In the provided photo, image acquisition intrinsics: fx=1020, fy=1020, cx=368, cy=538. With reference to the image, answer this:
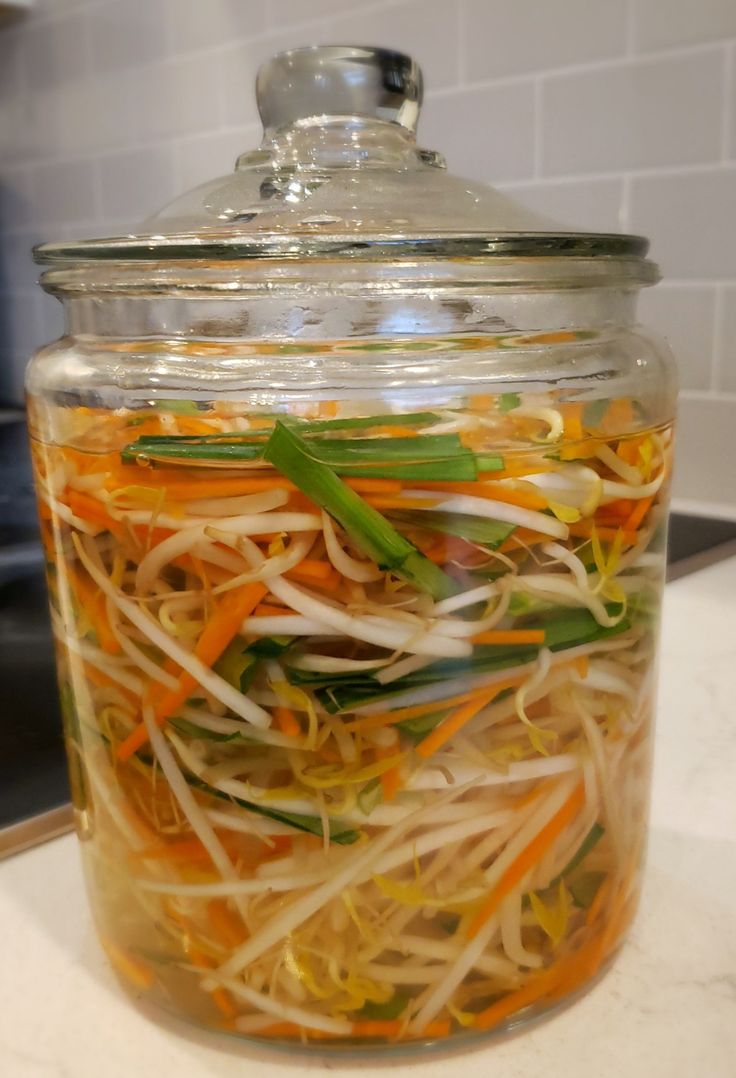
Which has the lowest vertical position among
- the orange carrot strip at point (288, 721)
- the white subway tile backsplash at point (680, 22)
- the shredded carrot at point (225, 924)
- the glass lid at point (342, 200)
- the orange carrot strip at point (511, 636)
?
the shredded carrot at point (225, 924)

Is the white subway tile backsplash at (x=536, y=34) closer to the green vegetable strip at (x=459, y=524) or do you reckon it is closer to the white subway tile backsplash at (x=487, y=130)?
the white subway tile backsplash at (x=487, y=130)

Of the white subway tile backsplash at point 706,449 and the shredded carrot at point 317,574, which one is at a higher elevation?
the shredded carrot at point 317,574

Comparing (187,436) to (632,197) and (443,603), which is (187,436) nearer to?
(443,603)

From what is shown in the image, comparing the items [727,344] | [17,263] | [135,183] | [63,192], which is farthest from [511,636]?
[17,263]

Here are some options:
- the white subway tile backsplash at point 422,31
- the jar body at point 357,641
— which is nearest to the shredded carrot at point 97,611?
the jar body at point 357,641

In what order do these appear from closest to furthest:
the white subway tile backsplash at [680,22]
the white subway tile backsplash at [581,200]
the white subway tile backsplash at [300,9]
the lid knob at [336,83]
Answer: the lid knob at [336,83], the white subway tile backsplash at [680,22], the white subway tile backsplash at [581,200], the white subway tile backsplash at [300,9]

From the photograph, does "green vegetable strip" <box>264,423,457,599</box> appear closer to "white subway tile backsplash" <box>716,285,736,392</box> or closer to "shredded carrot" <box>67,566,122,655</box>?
"shredded carrot" <box>67,566,122,655</box>

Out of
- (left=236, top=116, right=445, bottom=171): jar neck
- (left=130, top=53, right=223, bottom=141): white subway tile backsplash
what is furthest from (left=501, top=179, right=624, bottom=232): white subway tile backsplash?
(left=236, top=116, right=445, bottom=171): jar neck
